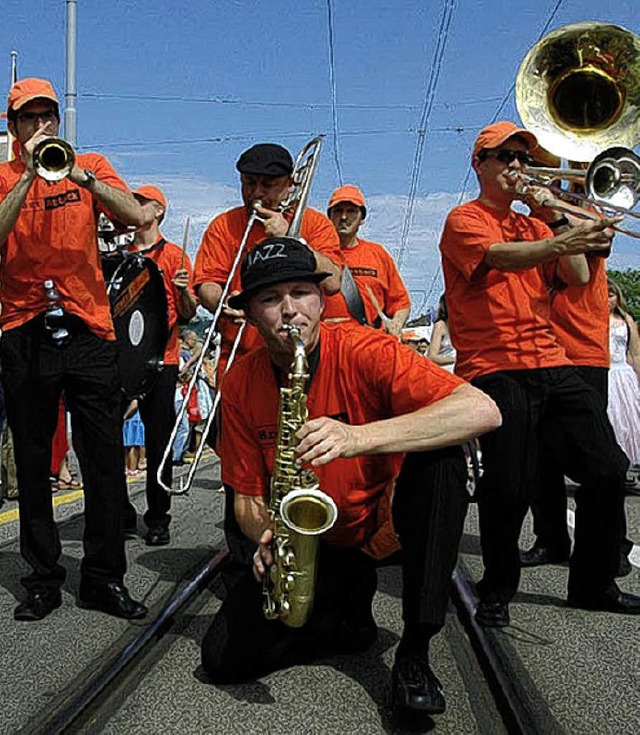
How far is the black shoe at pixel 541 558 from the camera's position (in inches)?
200

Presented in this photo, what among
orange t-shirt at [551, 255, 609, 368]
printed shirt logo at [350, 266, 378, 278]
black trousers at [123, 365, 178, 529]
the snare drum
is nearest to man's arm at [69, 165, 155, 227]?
the snare drum

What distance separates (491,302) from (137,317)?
2062 mm

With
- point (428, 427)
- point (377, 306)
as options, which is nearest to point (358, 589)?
point (428, 427)

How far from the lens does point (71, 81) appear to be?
13.4 m

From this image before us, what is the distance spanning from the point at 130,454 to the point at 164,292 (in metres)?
4.80

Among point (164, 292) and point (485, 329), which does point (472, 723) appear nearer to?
point (485, 329)

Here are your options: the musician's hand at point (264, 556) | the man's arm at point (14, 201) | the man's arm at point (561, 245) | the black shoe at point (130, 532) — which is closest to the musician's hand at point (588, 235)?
the man's arm at point (561, 245)

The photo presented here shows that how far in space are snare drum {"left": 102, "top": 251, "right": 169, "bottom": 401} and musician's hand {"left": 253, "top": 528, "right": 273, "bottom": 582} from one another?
205 centimetres

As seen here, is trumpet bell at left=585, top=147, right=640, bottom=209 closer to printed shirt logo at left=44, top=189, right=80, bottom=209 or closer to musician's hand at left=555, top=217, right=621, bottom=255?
musician's hand at left=555, top=217, right=621, bottom=255

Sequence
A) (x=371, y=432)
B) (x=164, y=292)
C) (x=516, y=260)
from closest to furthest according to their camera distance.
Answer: (x=371, y=432), (x=516, y=260), (x=164, y=292)

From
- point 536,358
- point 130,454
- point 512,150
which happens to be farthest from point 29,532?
point 130,454

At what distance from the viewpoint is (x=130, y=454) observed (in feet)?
33.5

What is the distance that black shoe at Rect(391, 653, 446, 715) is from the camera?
2.90m

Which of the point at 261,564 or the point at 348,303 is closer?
the point at 261,564
